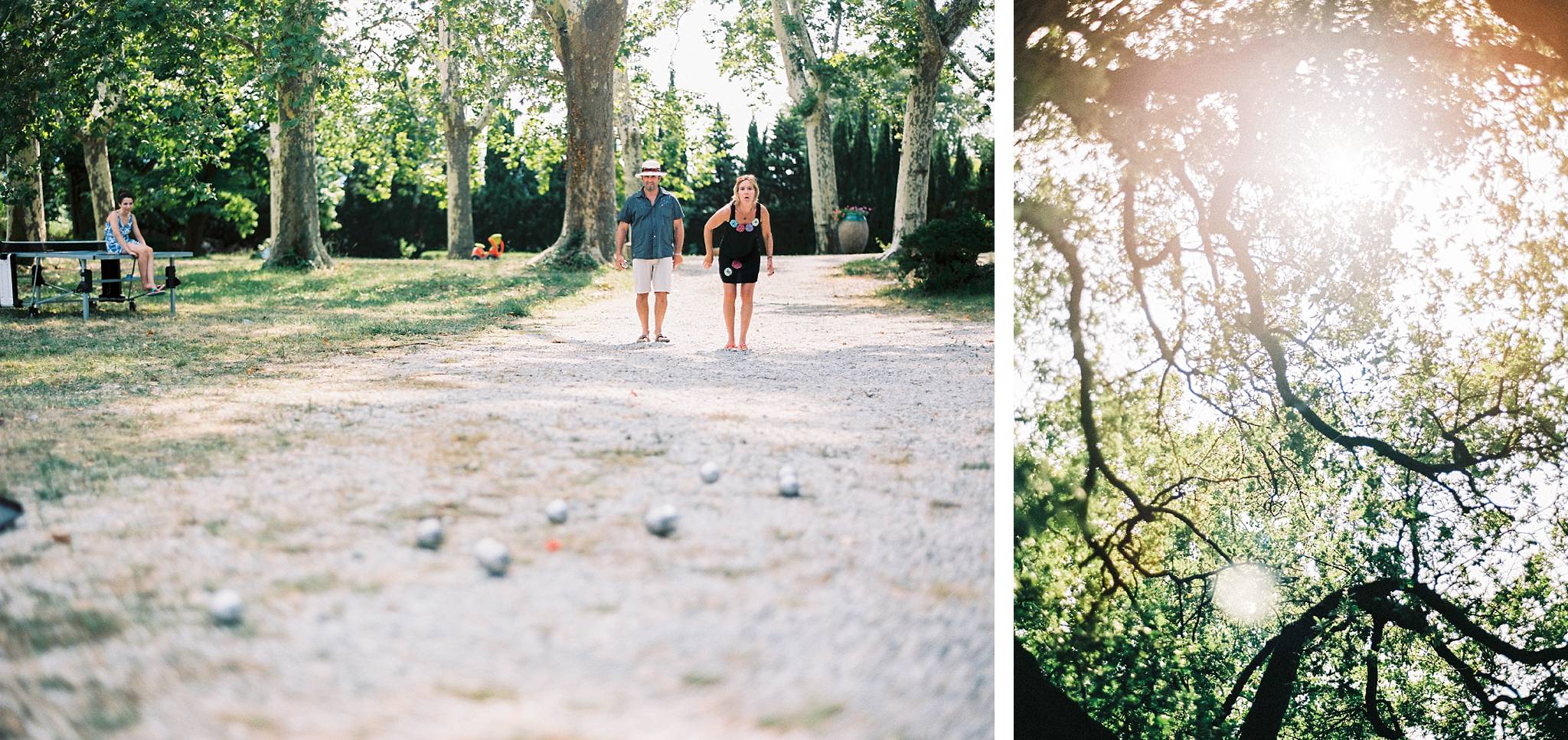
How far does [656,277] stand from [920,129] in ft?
4.17

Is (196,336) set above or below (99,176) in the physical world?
below

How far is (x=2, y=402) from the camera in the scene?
7.14ft

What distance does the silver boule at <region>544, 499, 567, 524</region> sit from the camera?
205 centimetres

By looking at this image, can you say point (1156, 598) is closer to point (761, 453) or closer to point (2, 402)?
point (761, 453)

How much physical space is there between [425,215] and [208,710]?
5.57 metres

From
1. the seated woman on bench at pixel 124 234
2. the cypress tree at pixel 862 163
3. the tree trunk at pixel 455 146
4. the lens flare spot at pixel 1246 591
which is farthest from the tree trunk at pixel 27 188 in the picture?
the lens flare spot at pixel 1246 591

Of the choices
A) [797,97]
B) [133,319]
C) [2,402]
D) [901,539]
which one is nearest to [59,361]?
[2,402]

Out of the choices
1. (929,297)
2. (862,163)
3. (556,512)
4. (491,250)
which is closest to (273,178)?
(491,250)

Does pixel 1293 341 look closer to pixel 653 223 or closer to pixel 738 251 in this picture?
pixel 738 251

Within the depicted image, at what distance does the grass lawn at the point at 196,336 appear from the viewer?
2117 mm

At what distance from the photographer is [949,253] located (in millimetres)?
3785

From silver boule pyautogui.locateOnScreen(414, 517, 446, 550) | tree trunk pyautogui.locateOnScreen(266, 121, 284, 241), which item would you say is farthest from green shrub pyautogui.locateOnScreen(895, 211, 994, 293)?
tree trunk pyautogui.locateOnScreen(266, 121, 284, 241)

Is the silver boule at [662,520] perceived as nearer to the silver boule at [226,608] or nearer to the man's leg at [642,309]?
the silver boule at [226,608]

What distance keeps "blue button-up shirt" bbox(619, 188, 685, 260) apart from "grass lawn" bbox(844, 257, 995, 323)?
73 cm
